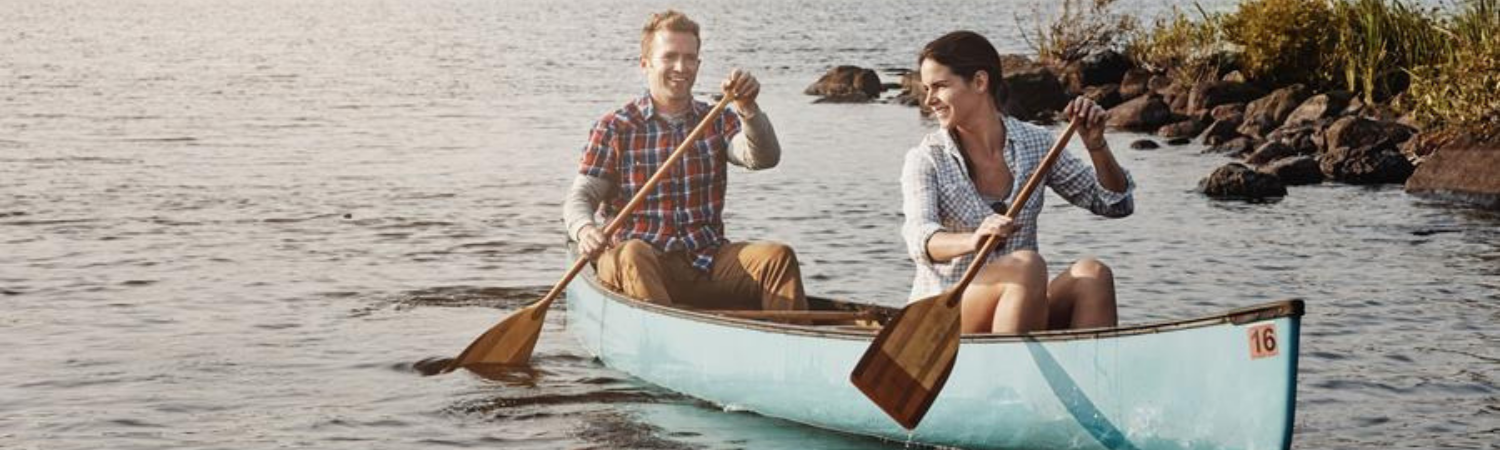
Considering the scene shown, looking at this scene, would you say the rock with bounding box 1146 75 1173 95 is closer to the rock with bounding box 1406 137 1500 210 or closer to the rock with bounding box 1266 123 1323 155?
the rock with bounding box 1266 123 1323 155

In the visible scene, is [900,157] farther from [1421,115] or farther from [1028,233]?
[1028,233]

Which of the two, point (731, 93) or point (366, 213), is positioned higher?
point (731, 93)

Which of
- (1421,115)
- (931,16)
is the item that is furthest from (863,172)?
(931,16)

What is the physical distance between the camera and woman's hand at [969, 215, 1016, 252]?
282 inches

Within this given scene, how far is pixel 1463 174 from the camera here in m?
17.8

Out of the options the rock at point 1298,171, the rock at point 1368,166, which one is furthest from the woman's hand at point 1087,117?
the rock at point 1368,166

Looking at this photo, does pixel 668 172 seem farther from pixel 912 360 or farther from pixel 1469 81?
pixel 1469 81

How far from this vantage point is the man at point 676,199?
9.28m

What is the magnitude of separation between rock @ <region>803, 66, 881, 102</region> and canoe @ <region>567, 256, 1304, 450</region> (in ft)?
73.4

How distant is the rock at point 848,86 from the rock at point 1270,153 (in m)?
11.2

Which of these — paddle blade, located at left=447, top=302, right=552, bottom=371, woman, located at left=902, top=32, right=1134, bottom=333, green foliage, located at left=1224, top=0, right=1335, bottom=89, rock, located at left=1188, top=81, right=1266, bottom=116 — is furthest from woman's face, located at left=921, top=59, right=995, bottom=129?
rock, located at left=1188, top=81, right=1266, bottom=116

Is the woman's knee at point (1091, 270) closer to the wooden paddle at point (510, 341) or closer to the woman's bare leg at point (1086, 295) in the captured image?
the woman's bare leg at point (1086, 295)

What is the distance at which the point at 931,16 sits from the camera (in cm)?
7062

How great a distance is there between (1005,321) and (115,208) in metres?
11.5
